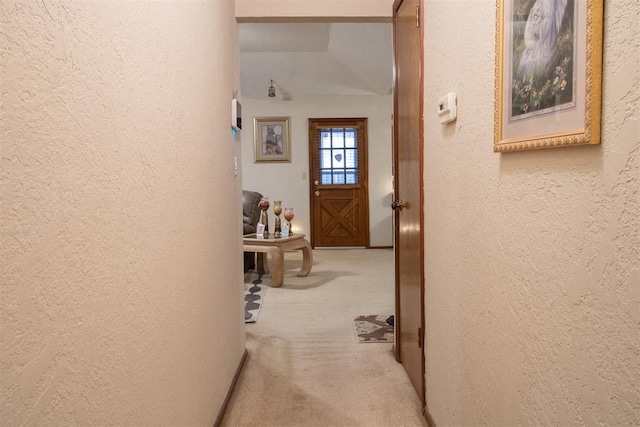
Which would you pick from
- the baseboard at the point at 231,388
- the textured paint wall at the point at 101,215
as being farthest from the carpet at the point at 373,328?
the textured paint wall at the point at 101,215

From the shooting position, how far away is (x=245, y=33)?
18.8 feet

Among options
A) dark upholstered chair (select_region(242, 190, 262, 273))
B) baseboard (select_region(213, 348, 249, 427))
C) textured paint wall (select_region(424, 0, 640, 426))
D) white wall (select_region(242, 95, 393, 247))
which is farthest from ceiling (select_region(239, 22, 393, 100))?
textured paint wall (select_region(424, 0, 640, 426))

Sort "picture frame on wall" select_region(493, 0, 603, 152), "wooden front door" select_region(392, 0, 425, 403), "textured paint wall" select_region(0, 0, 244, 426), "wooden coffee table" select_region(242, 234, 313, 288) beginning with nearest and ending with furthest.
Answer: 1. "textured paint wall" select_region(0, 0, 244, 426)
2. "picture frame on wall" select_region(493, 0, 603, 152)
3. "wooden front door" select_region(392, 0, 425, 403)
4. "wooden coffee table" select_region(242, 234, 313, 288)

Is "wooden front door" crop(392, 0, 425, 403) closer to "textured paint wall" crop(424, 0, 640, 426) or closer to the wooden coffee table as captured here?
"textured paint wall" crop(424, 0, 640, 426)

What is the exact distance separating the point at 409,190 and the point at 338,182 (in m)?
5.18

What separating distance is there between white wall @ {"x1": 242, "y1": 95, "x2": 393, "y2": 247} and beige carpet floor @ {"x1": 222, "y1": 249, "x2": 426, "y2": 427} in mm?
2849

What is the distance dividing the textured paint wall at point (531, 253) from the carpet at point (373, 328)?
1.37 meters

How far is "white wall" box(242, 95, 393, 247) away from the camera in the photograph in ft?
25.3

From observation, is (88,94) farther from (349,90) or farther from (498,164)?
(349,90)

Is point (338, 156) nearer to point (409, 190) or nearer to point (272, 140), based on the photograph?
point (272, 140)

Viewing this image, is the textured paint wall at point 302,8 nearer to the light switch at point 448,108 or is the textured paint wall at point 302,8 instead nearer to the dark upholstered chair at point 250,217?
the light switch at point 448,108

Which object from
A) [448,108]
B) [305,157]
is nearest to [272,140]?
[305,157]

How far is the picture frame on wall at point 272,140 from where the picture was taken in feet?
25.3

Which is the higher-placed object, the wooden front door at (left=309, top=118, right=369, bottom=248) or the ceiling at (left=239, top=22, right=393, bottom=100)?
the ceiling at (left=239, top=22, right=393, bottom=100)
